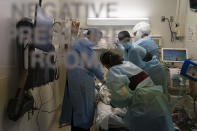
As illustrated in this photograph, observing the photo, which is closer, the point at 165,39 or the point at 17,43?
the point at 17,43

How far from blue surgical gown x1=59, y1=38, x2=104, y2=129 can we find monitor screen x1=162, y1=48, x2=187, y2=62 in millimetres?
1606

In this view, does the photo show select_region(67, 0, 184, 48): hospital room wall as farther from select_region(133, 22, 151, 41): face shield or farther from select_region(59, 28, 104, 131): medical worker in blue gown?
select_region(59, 28, 104, 131): medical worker in blue gown

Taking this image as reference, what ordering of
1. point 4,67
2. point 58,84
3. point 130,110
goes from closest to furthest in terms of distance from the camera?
point 4,67 → point 130,110 → point 58,84

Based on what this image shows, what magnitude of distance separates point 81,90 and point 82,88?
3cm

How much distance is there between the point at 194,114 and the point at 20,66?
226 cm

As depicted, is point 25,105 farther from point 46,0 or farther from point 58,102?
point 58,102

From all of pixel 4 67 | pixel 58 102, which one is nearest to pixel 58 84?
pixel 58 102

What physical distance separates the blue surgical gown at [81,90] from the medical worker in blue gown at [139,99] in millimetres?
649

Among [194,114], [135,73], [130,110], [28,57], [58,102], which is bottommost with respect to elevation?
[58,102]

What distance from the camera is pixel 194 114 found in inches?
91.0

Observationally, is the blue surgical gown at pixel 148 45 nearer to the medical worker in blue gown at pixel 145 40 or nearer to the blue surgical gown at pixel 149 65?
the medical worker in blue gown at pixel 145 40

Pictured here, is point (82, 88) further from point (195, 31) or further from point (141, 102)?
point (195, 31)

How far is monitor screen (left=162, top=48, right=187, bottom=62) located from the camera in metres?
3.05

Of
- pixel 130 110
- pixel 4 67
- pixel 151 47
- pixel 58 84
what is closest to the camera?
pixel 4 67
